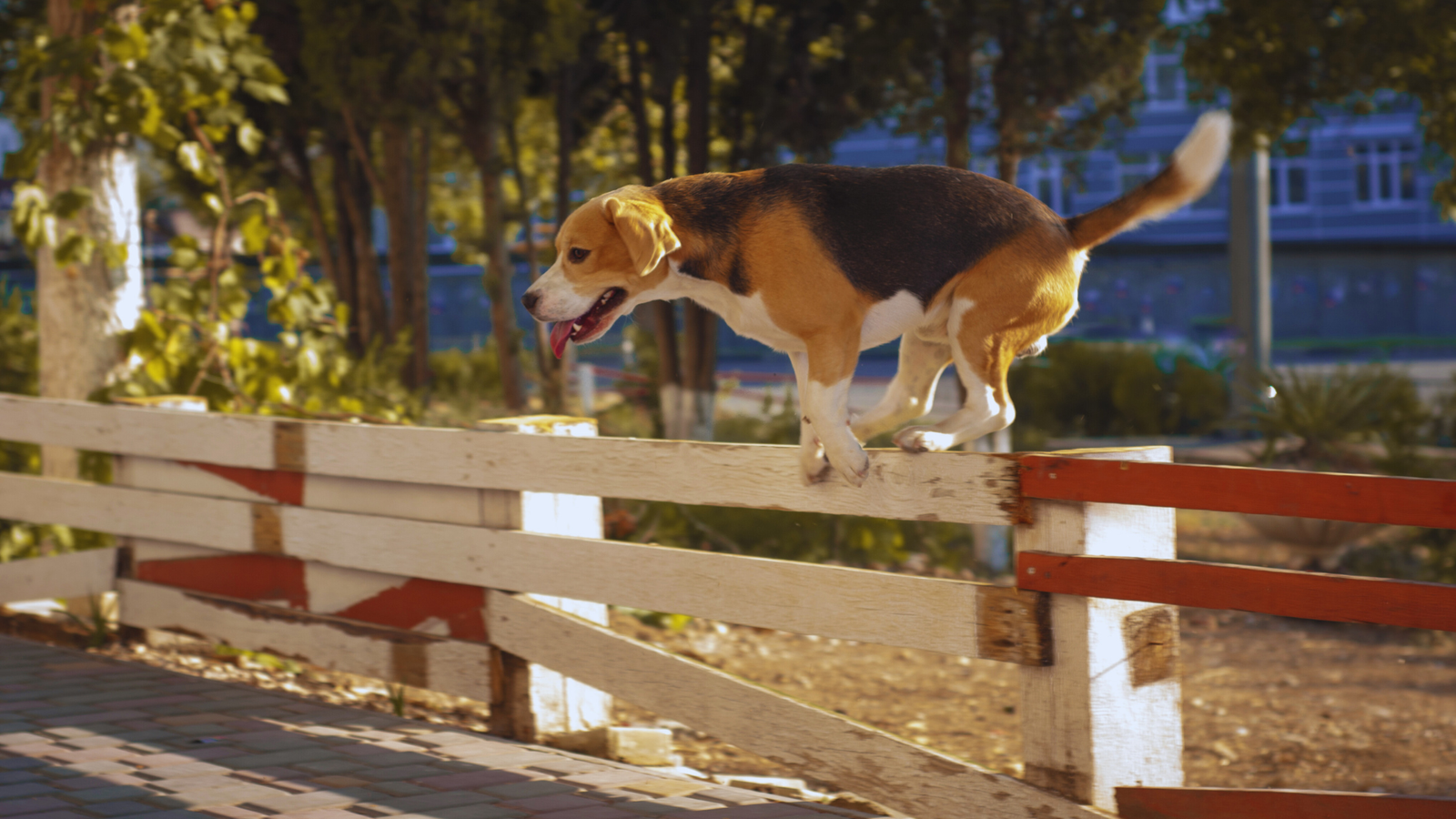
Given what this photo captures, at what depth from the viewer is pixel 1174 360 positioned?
16.5 metres

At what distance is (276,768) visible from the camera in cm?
396

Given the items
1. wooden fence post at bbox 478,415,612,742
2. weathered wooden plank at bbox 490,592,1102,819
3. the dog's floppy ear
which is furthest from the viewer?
wooden fence post at bbox 478,415,612,742

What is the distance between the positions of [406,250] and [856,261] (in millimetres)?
9392

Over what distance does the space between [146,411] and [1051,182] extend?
36243 millimetres

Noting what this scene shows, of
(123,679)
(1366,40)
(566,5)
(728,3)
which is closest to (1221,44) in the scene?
(1366,40)

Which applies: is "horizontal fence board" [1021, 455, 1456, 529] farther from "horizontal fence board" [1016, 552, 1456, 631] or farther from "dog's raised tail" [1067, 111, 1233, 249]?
"dog's raised tail" [1067, 111, 1233, 249]

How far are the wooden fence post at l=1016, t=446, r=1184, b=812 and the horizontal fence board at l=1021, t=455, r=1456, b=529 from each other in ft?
0.27

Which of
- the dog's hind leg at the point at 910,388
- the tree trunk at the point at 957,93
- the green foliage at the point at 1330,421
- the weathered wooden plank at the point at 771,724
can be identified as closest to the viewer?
the weathered wooden plank at the point at 771,724

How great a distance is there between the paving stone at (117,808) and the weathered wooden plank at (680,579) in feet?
4.27

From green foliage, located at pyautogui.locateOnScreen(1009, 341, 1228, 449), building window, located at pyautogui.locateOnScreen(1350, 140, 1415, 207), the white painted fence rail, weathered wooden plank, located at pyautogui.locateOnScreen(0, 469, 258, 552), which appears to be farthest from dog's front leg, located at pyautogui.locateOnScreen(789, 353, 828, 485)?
building window, located at pyautogui.locateOnScreen(1350, 140, 1415, 207)

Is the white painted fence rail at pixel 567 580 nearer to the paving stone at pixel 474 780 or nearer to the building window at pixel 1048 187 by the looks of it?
the paving stone at pixel 474 780

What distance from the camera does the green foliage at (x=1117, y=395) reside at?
15.5 meters

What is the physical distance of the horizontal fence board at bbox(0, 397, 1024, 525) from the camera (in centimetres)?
337

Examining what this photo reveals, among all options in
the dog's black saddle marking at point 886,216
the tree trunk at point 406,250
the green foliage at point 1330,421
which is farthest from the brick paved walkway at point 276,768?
the green foliage at point 1330,421
